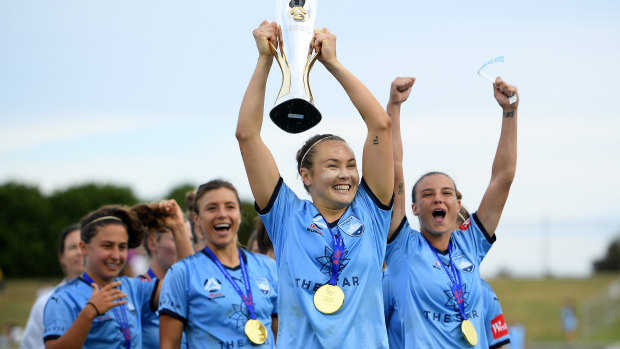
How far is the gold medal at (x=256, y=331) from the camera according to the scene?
550 cm

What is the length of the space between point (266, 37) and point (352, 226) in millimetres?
1190

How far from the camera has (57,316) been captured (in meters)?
5.87

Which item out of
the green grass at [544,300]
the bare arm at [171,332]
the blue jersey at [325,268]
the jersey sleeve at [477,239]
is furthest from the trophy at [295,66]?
the green grass at [544,300]

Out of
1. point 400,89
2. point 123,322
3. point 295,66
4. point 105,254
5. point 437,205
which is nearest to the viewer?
point 295,66

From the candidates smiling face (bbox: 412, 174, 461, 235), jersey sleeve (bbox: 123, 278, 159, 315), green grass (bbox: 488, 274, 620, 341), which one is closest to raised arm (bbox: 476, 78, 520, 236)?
smiling face (bbox: 412, 174, 461, 235)

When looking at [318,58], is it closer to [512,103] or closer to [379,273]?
[379,273]

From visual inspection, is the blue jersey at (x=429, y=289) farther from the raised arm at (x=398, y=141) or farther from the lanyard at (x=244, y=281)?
the lanyard at (x=244, y=281)

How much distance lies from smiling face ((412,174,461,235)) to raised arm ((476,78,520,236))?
0.23m

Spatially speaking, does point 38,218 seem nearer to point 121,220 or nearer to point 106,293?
point 121,220

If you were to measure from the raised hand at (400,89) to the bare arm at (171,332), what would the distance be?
2306 mm

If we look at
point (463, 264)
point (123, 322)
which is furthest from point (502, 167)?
point (123, 322)

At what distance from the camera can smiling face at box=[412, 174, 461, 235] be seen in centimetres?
547

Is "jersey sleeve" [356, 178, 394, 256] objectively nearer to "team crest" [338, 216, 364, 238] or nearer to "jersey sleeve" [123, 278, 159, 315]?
"team crest" [338, 216, 364, 238]

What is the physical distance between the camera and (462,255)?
18.0 ft
